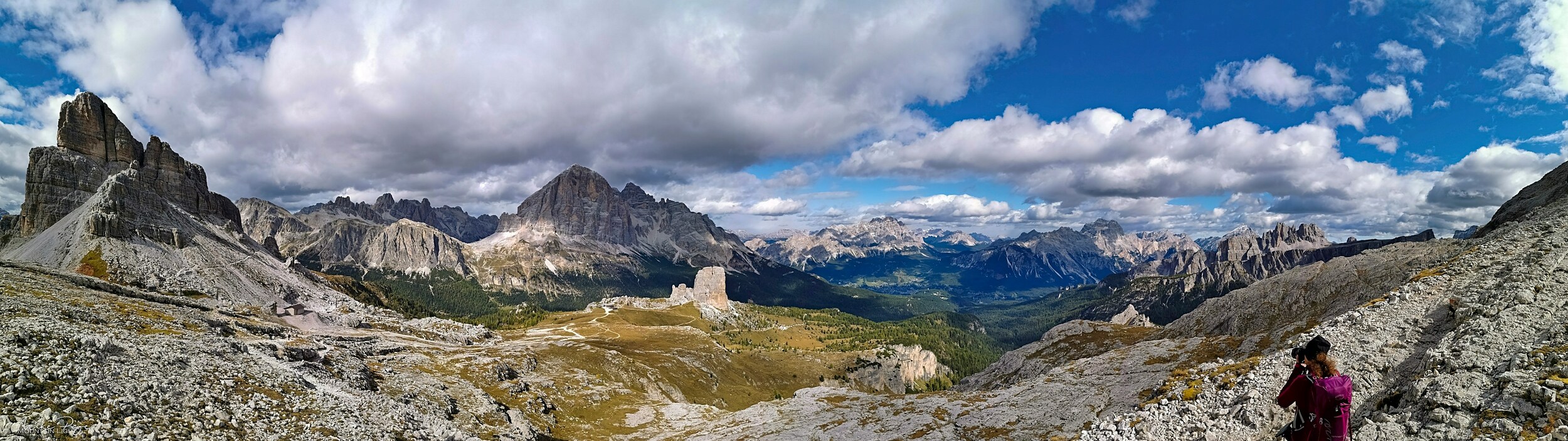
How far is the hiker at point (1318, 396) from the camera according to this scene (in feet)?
42.8

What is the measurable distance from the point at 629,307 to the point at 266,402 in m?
171

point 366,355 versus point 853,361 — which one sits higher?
point 366,355

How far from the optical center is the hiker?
513 inches

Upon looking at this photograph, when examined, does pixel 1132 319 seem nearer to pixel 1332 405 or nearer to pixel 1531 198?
pixel 1531 198

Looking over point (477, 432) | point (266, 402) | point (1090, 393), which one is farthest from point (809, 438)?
point (266, 402)

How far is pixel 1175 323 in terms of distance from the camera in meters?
79.2

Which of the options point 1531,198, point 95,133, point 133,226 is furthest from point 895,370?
point 95,133

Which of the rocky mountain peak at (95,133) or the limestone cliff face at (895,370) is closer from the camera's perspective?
the rocky mountain peak at (95,133)

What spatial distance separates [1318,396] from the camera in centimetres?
1329

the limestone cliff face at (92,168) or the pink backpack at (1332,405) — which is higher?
the limestone cliff face at (92,168)

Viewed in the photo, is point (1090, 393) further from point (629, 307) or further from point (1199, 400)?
point (629, 307)

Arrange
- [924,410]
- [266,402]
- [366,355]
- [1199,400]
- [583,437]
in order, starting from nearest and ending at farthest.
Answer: [1199,400], [266,402], [924,410], [583,437], [366,355]

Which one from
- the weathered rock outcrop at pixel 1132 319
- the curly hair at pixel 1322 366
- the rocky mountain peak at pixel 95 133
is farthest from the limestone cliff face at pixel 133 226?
the weathered rock outcrop at pixel 1132 319

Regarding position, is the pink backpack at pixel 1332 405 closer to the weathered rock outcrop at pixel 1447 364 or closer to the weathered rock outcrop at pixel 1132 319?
the weathered rock outcrop at pixel 1447 364
